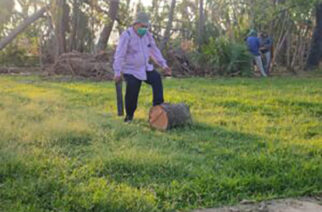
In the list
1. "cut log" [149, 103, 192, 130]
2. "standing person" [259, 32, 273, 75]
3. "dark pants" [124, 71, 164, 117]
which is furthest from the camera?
"standing person" [259, 32, 273, 75]

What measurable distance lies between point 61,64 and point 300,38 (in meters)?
9.90

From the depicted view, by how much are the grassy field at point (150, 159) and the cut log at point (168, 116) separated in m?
0.13

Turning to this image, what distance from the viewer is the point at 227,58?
15438 millimetres

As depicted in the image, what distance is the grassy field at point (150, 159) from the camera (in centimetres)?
354

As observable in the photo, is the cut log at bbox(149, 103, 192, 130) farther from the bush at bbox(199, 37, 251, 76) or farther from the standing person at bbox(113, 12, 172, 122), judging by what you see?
the bush at bbox(199, 37, 251, 76)

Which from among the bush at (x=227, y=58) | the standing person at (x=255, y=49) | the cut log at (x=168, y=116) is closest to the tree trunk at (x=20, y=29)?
the bush at (x=227, y=58)

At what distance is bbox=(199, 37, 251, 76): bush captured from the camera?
15.1 metres

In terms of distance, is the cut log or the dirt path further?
the cut log

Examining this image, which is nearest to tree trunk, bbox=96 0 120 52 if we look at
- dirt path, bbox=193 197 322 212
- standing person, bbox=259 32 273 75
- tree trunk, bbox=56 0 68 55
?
tree trunk, bbox=56 0 68 55

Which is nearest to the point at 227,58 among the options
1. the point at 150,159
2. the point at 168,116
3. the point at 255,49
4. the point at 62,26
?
the point at 255,49

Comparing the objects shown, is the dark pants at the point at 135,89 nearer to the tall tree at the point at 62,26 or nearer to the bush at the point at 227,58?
the bush at the point at 227,58

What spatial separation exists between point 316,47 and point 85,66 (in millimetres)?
9274

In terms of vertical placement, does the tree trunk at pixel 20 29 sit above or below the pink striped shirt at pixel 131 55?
above

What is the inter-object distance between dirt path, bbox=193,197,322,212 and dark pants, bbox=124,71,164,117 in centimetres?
315
